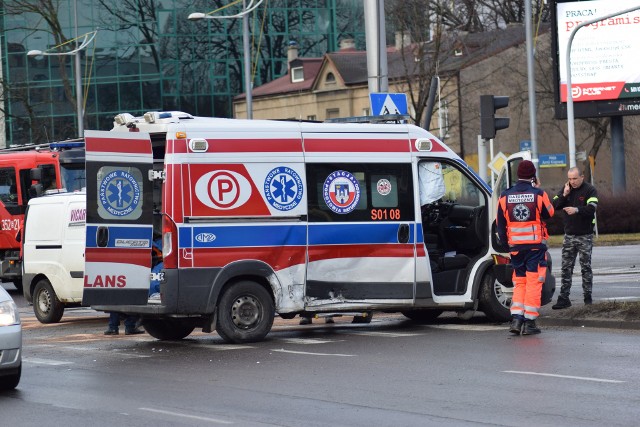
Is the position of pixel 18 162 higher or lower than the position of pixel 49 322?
higher

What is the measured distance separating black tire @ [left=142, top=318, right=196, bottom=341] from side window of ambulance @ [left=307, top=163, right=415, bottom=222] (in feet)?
7.01

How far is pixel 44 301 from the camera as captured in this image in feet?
66.8

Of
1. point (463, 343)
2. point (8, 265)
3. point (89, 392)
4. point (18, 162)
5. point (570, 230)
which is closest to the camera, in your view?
point (89, 392)

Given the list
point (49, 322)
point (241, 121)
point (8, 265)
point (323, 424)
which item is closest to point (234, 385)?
point (323, 424)

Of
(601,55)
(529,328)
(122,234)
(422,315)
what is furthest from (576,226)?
(601,55)

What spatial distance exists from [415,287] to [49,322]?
22.6 ft

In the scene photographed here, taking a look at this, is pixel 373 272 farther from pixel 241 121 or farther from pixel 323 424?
pixel 323 424

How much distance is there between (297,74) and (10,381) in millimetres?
61139

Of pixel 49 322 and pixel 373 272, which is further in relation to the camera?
pixel 49 322

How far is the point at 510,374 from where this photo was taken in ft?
37.8

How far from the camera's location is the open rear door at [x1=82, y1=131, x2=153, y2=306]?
14.3 meters

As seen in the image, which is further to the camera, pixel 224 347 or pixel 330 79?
pixel 330 79

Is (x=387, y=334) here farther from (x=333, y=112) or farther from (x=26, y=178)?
(x=333, y=112)

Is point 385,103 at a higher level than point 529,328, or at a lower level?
higher
